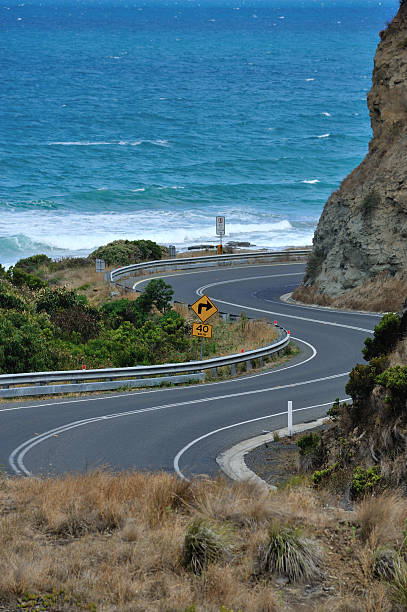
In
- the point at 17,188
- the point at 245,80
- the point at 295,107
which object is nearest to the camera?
the point at 17,188

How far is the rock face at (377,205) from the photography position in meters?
36.0

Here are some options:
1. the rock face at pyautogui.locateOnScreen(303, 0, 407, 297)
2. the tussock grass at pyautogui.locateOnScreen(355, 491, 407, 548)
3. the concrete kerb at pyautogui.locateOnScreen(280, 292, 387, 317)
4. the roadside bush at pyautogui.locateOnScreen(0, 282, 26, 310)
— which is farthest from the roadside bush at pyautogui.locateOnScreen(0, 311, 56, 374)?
the rock face at pyautogui.locateOnScreen(303, 0, 407, 297)

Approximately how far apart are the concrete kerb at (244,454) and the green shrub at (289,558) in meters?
4.85

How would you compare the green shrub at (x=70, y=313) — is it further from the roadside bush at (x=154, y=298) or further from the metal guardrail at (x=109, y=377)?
the metal guardrail at (x=109, y=377)

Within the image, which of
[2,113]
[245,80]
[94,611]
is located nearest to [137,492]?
[94,611]

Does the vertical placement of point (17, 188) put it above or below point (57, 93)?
below

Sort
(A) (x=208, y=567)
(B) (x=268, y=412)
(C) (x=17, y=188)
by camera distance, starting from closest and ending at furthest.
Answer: (A) (x=208, y=567), (B) (x=268, y=412), (C) (x=17, y=188)

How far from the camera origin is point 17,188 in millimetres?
89750

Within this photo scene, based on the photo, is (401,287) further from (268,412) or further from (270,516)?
(270,516)

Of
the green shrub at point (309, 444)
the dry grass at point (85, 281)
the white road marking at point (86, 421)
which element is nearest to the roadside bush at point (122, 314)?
the dry grass at point (85, 281)

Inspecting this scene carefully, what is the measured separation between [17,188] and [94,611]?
86.6 m

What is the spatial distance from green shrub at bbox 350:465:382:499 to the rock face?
24.8 metres

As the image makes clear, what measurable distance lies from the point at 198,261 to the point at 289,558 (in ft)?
144

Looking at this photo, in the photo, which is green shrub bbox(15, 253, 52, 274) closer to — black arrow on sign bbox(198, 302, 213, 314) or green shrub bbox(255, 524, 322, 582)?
black arrow on sign bbox(198, 302, 213, 314)
